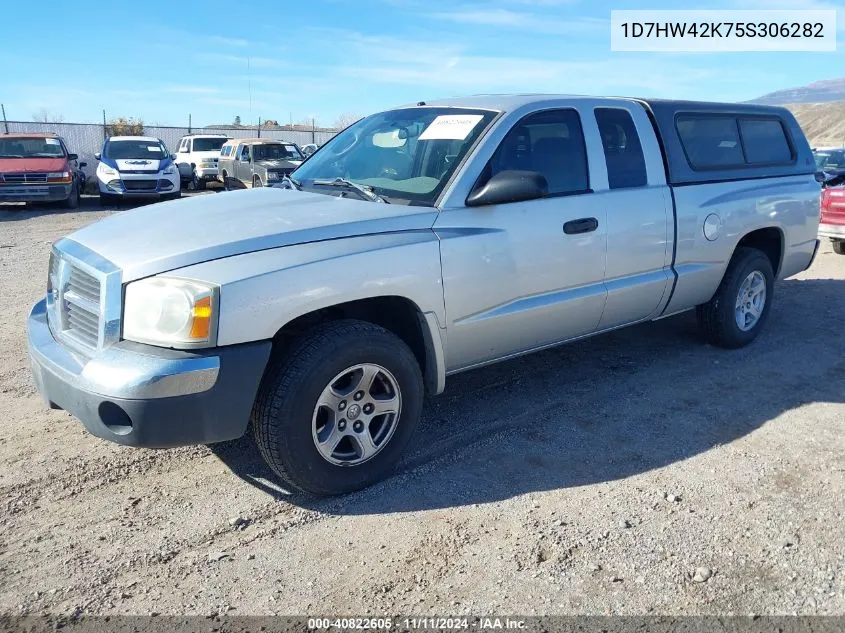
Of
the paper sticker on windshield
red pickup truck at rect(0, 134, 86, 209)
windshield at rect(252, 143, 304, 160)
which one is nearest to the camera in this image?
the paper sticker on windshield

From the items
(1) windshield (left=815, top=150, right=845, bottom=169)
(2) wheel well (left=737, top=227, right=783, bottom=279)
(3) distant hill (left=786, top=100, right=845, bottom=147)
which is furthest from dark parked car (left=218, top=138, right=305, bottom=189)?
(3) distant hill (left=786, top=100, right=845, bottom=147)

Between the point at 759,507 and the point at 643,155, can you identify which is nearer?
the point at 759,507

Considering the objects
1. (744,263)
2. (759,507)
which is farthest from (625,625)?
(744,263)

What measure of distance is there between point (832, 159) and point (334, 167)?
46.1 feet

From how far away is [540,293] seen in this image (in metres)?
4.10

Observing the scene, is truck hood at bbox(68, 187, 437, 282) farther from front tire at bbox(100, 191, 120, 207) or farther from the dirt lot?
front tire at bbox(100, 191, 120, 207)

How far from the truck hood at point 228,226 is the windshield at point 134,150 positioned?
1481cm

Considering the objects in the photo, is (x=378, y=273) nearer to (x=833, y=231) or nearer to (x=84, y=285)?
(x=84, y=285)

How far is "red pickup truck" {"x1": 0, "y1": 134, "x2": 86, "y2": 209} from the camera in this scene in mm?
15727

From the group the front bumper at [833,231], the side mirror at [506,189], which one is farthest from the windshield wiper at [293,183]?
the front bumper at [833,231]

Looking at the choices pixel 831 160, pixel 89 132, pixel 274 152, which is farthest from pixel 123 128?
pixel 831 160

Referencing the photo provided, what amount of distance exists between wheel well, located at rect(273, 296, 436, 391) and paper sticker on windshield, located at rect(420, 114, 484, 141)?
1065mm

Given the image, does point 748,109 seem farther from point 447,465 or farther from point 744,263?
point 447,465

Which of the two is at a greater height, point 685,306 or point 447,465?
point 685,306
